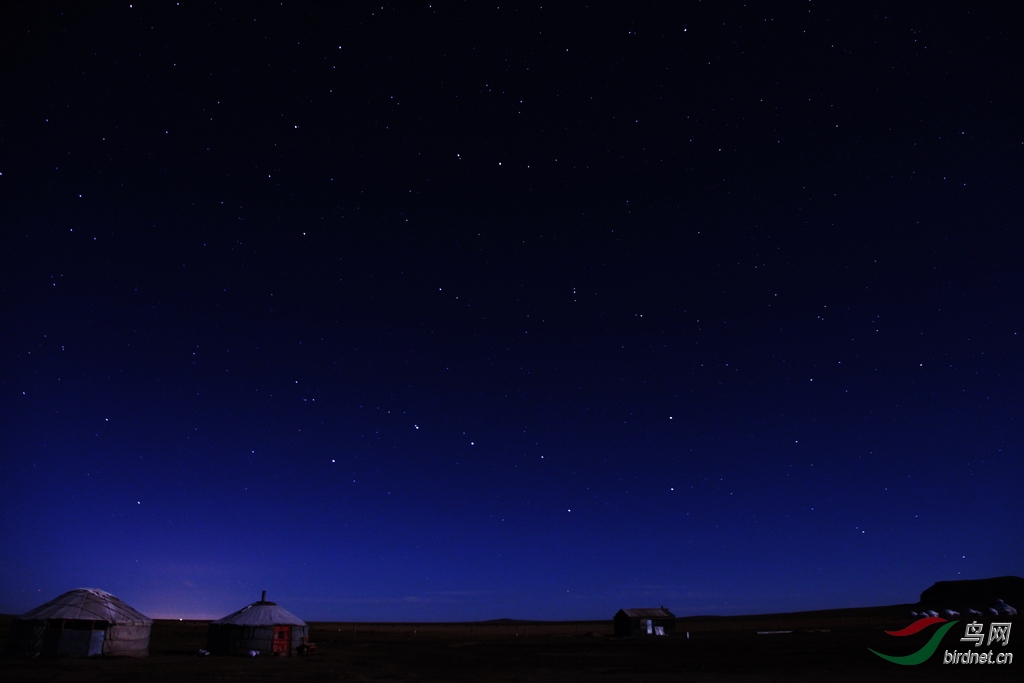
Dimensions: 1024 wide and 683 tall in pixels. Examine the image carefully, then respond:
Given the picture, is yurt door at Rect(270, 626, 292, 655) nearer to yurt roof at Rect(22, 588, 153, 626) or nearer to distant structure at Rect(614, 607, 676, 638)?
yurt roof at Rect(22, 588, 153, 626)

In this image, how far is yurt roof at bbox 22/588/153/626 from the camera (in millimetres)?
32719

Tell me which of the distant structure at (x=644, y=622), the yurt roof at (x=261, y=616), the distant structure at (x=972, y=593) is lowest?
the distant structure at (x=972, y=593)

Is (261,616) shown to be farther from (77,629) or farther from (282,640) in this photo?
(77,629)

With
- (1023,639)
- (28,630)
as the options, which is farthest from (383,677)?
(1023,639)

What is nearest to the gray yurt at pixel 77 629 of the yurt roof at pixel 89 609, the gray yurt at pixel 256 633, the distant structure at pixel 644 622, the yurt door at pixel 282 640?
the yurt roof at pixel 89 609

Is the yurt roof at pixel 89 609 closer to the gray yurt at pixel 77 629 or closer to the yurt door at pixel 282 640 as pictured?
the gray yurt at pixel 77 629

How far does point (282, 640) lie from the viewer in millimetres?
38094

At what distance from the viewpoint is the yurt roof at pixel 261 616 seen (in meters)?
37.8

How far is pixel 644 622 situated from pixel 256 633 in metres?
41.3

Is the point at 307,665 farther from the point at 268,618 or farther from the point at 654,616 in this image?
the point at 654,616

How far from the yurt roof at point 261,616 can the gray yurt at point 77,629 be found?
5.08 meters

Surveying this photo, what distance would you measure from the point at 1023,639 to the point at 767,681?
26.8 meters

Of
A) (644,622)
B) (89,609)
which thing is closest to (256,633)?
(89,609)

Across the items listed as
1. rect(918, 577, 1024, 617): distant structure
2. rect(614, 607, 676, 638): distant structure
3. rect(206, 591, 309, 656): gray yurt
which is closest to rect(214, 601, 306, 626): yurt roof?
rect(206, 591, 309, 656): gray yurt
